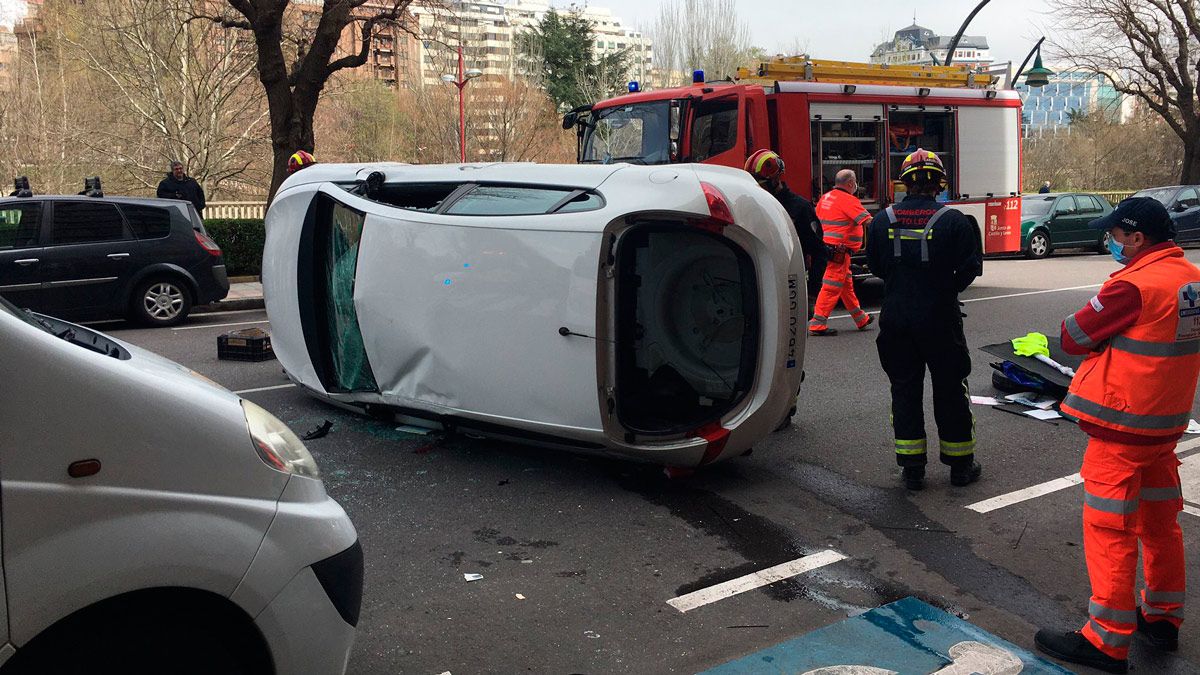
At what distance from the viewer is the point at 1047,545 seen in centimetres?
489

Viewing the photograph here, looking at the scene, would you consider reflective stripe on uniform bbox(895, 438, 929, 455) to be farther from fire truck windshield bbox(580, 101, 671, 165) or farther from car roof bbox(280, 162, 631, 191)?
fire truck windshield bbox(580, 101, 671, 165)

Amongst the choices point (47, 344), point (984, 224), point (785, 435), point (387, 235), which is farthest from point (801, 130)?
point (47, 344)

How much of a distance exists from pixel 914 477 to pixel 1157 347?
7.12 ft

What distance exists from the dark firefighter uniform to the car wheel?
57.2 feet

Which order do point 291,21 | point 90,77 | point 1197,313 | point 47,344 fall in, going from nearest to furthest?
1. point 47,344
2. point 1197,313
3. point 291,21
4. point 90,77

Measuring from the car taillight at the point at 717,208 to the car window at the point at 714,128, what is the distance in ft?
24.8

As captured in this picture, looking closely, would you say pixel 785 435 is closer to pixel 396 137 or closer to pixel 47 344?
pixel 47 344

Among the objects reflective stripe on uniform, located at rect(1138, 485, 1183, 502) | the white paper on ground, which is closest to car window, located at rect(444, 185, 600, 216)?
reflective stripe on uniform, located at rect(1138, 485, 1183, 502)

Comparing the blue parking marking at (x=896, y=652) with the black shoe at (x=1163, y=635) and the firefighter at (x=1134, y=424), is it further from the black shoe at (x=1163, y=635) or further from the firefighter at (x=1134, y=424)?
the black shoe at (x=1163, y=635)

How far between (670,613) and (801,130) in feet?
31.8

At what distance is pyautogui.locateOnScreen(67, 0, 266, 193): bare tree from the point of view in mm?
30188

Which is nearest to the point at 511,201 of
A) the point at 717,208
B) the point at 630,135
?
the point at 717,208

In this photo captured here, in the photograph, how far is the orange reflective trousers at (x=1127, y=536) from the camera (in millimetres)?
3619

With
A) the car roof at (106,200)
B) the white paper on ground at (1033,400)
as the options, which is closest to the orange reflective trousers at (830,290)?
the white paper on ground at (1033,400)
